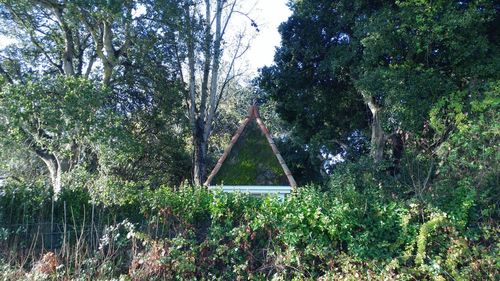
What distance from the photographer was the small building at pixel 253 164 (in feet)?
Answer: 36.2

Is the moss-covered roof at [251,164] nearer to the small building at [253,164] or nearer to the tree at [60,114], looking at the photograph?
the small building at [253,164]

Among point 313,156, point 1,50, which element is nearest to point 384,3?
point 313,156

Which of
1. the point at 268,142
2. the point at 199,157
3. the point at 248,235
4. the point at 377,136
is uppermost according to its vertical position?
the point at 377,136

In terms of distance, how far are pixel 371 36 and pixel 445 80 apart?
89.4 inches

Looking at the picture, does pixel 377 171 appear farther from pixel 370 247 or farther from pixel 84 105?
pixel 84 105

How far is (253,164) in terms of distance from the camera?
11.3 m

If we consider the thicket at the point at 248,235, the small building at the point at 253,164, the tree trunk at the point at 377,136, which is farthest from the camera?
the tree trunk at the point at 377,136

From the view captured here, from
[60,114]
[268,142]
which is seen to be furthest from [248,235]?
[60,114]

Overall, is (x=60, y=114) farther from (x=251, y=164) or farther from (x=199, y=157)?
(x=199, y=157)

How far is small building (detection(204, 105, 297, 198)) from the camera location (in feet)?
36.2

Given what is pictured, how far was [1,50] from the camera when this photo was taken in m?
16.7

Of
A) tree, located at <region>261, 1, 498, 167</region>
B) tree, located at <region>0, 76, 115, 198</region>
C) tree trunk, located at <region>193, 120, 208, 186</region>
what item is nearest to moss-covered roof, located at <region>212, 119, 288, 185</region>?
tree, located at <region>261, 1, 498, 167</region>

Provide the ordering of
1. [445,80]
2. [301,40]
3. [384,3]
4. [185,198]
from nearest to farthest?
[185,198] → [445,80] → [384,3] → [301,40]

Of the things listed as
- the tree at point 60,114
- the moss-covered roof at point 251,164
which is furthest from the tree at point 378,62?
the tree at point 60,114
